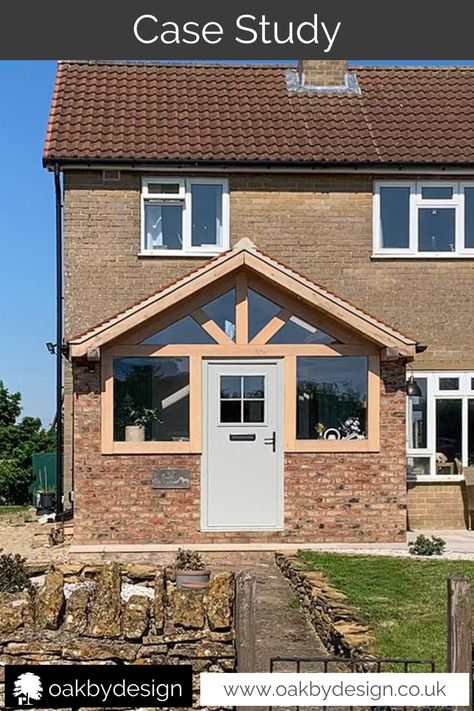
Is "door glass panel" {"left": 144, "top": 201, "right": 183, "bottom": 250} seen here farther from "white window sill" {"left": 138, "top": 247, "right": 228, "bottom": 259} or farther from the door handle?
the door handle

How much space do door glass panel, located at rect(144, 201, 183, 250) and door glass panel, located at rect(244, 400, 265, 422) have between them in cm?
424

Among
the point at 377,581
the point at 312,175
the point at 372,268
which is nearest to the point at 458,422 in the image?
the point at 372,268

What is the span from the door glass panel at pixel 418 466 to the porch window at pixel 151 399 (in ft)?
16.6

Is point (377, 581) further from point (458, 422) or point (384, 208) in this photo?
point (384, 208)

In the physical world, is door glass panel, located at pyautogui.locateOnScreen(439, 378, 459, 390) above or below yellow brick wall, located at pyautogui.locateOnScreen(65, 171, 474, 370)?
below

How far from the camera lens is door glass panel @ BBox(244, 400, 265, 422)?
1505 centimetres

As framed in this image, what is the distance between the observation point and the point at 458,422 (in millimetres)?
17891

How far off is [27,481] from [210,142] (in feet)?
54.1

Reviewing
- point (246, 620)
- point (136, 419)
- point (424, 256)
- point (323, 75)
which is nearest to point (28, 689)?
point (246, 620)

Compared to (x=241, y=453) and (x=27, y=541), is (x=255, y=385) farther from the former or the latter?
(x=27, y=541)

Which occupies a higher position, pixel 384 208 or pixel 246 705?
pixel 384 208

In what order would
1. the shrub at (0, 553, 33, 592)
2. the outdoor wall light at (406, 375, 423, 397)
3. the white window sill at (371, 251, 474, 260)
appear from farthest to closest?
the white window sill at (371, 251, 474, 260) < the outdoor wall light at (406, 375, 423, 397) < the shrub at (0, 553, 33, 592)

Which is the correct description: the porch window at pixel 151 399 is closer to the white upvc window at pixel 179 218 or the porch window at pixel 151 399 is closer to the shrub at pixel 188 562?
the shrub at pixel 188 562

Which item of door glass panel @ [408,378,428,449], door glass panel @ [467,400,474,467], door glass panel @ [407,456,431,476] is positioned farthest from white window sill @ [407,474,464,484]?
door glass panel @ [408,378,428,449]
